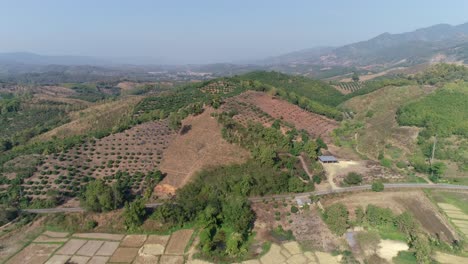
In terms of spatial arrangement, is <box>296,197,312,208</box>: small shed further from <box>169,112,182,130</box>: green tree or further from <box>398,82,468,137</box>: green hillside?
<box>398,82,468,137</box>: green hillside

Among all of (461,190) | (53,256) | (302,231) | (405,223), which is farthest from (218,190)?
(461,190)

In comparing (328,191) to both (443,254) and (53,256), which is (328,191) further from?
(53,256)

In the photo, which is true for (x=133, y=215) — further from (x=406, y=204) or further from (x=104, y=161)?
(x=406, y=204)

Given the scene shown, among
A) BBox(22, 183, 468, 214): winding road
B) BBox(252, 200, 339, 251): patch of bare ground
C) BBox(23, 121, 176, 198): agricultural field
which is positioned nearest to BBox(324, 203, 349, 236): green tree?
BBox(252, 200, 339, 251): patch of bare ground

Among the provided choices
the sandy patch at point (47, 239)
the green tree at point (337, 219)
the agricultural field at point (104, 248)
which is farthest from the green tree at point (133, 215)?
the green tree at point (337, 219)

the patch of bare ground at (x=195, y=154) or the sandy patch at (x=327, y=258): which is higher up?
the patch of bare ground at (x=195, y=154)

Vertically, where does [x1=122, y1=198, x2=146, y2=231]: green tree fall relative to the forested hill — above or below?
below

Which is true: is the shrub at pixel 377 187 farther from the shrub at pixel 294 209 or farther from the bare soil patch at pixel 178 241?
the bare soil patch at pixel 178 241
